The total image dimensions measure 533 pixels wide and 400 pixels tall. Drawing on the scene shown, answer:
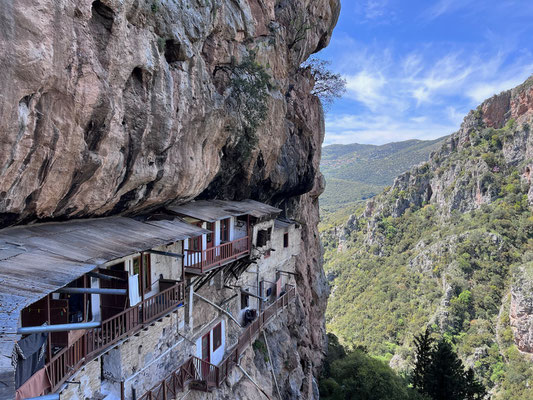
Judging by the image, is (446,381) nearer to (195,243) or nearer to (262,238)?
(262,238)

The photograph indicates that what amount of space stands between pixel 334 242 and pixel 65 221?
307ft

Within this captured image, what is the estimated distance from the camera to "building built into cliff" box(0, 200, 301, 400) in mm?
5125

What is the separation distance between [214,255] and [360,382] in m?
17.6

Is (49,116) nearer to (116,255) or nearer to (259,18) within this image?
(116,255)

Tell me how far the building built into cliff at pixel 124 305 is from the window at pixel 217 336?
3.6 inches

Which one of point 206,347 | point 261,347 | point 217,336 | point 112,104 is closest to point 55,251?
point 112,104

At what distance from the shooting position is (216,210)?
13.6 metres

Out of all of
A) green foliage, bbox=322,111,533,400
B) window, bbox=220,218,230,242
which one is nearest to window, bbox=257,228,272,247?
window, bbox=220,218,230,242

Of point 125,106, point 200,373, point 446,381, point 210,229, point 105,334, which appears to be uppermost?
point 125,106

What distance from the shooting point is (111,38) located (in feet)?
24.4

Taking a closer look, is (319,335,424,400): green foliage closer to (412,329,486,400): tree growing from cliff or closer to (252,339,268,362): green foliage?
(412,329,486,400): tree growing from cliff

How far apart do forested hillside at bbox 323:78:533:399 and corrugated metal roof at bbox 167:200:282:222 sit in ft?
126

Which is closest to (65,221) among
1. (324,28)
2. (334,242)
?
(324,28)

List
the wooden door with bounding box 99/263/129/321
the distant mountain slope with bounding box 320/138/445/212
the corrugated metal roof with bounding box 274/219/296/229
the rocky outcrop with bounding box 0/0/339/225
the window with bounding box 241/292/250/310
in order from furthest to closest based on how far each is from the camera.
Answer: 1. the distant mountain slope with bounding box 320/138/445/212
2. the corrugated metal roof with bounding box 274/219/296/229
3. the window with bounding box 241/292/250/310
4. the wooden door with bounding box 99/263/129/321
5. the rocky outcrop with bounding box 0/0/339/225
